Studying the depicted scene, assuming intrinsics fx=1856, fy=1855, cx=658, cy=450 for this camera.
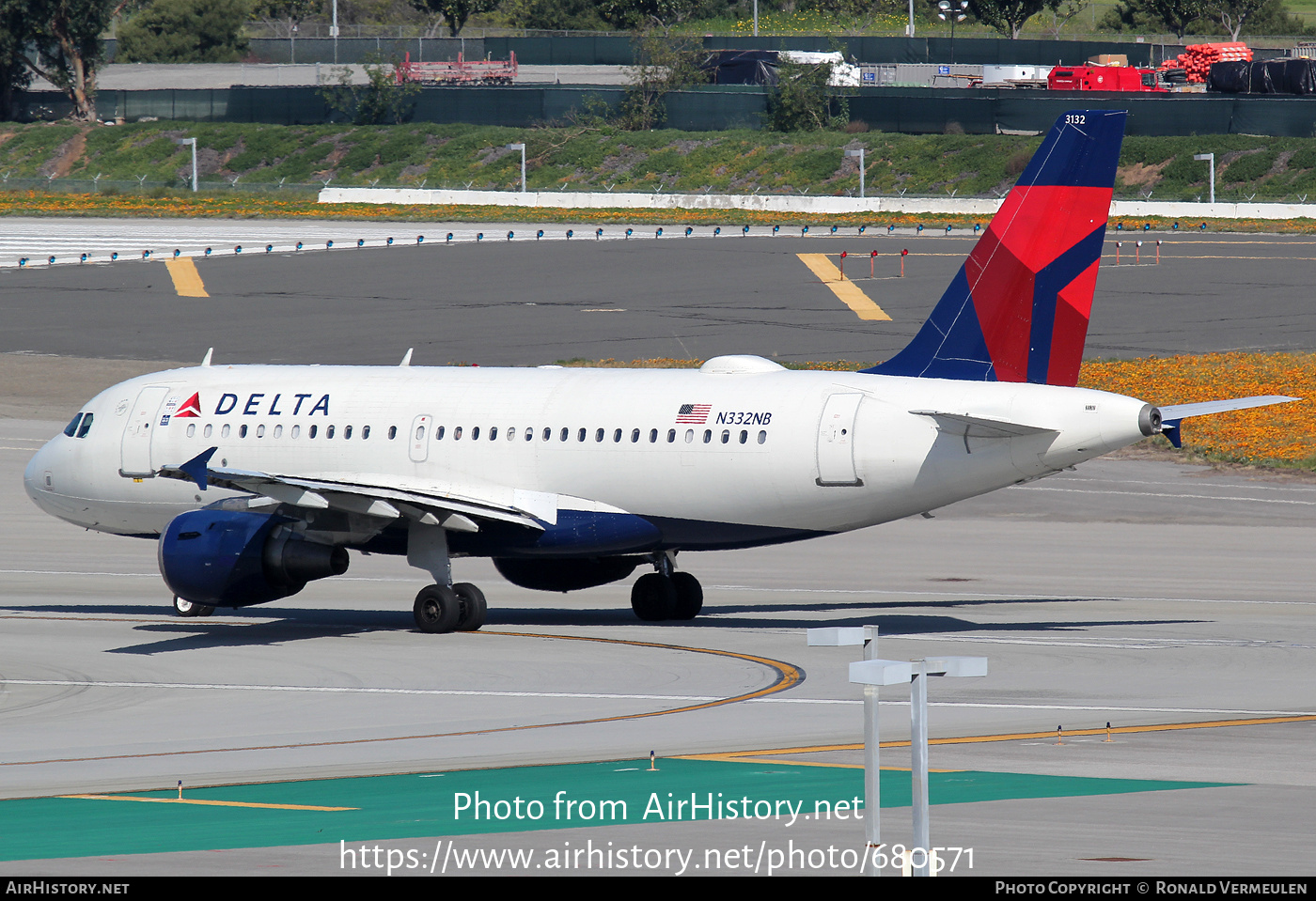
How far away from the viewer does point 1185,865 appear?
14.0m

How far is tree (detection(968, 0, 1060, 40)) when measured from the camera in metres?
177

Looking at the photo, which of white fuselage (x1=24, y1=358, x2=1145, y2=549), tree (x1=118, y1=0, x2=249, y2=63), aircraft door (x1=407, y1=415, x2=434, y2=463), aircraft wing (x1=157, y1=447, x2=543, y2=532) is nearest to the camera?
white fuselage (x1=24, y1=358, x2=1145, y2=549)

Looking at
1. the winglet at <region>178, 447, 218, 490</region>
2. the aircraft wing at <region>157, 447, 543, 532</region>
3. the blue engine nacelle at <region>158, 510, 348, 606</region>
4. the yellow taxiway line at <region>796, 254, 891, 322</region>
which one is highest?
the winglet at <region>178, 447, 218, 490</region>

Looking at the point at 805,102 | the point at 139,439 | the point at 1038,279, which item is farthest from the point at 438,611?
the point at 805,102

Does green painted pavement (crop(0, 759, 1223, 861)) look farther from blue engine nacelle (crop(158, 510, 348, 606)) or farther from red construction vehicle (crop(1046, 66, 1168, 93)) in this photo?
red construction vehicle (crop(1046, 66, 1168, 93))

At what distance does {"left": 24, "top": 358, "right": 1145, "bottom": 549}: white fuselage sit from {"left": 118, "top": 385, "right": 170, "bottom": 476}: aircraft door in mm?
39

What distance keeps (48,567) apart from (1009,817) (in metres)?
29.1

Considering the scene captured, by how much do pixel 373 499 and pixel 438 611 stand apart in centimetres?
229

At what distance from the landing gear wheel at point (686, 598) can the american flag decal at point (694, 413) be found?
3759mm

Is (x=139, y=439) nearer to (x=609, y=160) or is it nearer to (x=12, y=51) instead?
(x=609, y=160)

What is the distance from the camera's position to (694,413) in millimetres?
30312

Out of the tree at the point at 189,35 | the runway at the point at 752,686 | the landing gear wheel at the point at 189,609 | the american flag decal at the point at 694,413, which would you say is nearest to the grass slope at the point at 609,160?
the tree at the point at 189,35

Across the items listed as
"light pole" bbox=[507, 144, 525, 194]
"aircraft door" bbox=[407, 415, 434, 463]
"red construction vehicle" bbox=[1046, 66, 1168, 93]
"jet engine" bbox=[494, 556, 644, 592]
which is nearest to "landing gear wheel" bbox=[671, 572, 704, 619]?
"jet engine" bbox=[494, 556, 644, 592]

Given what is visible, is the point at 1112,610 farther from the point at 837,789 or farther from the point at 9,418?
the point at 9,418
